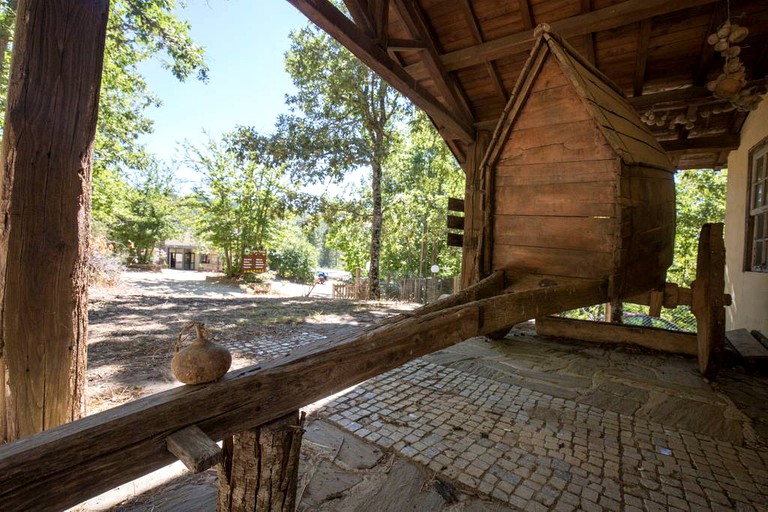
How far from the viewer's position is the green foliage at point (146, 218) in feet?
75.2

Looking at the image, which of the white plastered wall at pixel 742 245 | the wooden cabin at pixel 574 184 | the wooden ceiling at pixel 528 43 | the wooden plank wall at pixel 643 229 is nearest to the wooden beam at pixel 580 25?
the wooden ceiling at pixel 528 43

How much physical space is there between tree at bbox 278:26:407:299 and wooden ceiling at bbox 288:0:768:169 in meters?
5.91

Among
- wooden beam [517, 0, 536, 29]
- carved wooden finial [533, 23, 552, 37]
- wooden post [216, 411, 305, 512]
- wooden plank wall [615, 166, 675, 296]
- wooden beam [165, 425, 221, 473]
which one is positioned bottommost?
wooden post [216, 411, 305, 512]

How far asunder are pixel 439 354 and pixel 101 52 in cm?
404

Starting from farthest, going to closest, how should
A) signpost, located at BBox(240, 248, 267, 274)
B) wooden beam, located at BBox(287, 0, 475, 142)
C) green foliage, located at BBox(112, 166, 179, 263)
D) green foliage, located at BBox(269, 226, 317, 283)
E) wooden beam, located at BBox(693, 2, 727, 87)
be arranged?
green foliage, located at BBox(269, 226, 317, 283) → green foliage, located at BBox(112, 166, 179, 263) → signpost, located at BBox(240, 248, 267, 274) → wooden beam, located at BBox(693, 2, 727, 87) → wooden beam, located at BBox(287, 0, 475, 142)

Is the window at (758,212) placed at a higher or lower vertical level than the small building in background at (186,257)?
higher

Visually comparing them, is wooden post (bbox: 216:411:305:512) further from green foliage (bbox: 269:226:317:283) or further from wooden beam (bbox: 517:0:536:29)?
green foliage (bbox: 269:226:317:283)

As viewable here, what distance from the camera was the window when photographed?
4566 millimetres

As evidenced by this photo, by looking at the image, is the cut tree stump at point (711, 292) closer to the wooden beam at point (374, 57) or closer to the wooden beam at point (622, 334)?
the wooden beam at point (622, 334)

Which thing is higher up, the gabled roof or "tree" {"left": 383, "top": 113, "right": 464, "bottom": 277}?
"tree" {"left": 383, "top": 113, "right": 464, "bottom": 277}

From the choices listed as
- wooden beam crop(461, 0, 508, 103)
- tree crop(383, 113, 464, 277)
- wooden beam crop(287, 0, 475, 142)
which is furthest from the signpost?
wooden beam crop(461, 0, 508, 103)

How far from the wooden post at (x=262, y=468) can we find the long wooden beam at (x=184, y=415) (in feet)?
0.21

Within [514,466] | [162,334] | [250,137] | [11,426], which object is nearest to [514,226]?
[514,466]

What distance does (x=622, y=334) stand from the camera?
4262 mm
